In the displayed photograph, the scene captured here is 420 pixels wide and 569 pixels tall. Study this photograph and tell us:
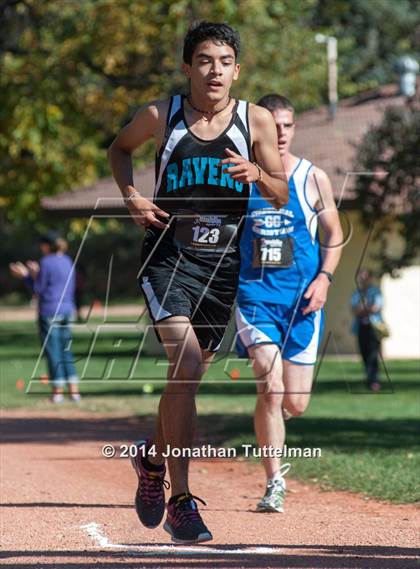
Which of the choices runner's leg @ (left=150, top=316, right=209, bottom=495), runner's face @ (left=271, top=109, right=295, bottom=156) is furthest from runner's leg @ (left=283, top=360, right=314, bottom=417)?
runner's leg @ (left=150, top=316, right=209, bottom=495)

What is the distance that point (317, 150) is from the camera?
30.3 meters

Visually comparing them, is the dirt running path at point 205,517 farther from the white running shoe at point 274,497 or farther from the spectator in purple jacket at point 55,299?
the spectator in purple jacket at point 55,299

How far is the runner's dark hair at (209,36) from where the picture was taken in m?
6.47

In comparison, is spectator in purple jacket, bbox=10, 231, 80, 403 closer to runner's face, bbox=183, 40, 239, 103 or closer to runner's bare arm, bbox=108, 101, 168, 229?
runner's bare arm, bbox=108, 101, 168, 229

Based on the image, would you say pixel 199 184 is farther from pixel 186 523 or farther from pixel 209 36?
pixel 186 523

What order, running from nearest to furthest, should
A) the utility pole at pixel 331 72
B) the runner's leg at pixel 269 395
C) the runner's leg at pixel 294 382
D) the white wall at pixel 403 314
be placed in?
the runner's leg at pixel 269 395
the runner's leg at pixel 294 382
the white wall at pixel 403 314
the utility pole at pixel 331 72

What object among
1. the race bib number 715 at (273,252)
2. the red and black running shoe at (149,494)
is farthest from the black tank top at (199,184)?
the race bib number 715 at (273,252)

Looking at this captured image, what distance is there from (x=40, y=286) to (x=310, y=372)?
875cm

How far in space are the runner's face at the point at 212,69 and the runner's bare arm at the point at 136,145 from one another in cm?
23

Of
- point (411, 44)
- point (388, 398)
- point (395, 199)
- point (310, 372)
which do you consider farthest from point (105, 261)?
point (310, 372)

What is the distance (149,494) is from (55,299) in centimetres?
1024

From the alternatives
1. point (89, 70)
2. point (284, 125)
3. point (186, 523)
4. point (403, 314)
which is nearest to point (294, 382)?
point (284, 125)

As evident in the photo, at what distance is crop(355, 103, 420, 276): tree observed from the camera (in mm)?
13555

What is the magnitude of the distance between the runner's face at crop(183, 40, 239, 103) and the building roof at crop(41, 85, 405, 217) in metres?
19.8
